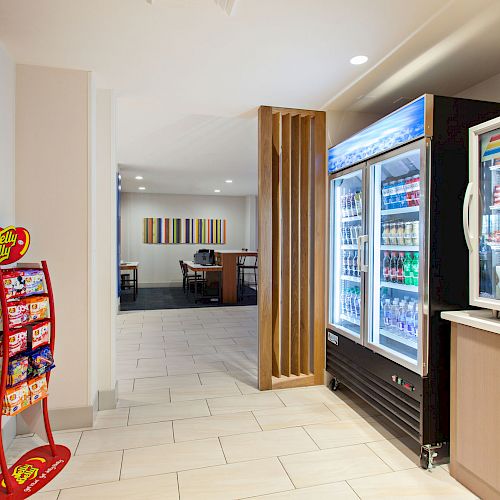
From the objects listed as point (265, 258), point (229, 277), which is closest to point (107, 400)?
point (265, 258)

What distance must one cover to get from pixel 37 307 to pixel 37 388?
0.49 m

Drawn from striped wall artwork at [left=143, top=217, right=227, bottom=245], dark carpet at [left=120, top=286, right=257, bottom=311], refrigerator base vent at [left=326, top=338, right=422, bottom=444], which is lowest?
dark carpet at [left=120, top=286, right=257, bottom=311]

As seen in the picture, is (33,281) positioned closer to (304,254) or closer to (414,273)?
(304,254)

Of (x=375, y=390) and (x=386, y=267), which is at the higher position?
(x=386, y=267)

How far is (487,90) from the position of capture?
9.26 feet

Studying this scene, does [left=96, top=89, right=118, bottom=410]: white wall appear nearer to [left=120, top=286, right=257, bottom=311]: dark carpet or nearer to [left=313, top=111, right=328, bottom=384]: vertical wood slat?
[left=313, top=111, right=328, bottom=384]: vertical wood slat

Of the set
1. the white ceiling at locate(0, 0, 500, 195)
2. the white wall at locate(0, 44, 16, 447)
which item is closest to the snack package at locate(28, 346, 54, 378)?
the white wall at locate(0, 44, 16, 447)

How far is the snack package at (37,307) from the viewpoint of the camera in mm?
2182

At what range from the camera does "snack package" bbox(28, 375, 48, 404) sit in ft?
7.23

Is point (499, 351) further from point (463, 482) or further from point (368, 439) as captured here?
point (368, 439)

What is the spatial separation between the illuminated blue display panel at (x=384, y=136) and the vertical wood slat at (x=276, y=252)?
21.4 inches

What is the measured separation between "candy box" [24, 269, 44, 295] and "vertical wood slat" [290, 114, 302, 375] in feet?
7.16

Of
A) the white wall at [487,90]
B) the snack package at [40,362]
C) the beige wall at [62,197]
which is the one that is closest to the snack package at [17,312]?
the snack package at [40,362]

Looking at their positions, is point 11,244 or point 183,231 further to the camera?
point 183,231
